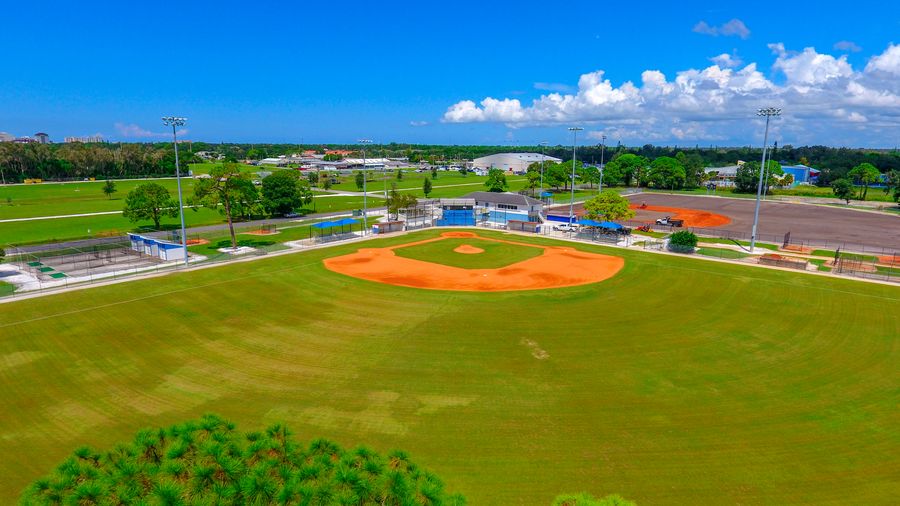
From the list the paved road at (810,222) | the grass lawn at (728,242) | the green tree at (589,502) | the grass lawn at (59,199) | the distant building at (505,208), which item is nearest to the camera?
the green tree at (589,502)

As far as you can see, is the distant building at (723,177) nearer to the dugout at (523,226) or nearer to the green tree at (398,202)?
the dugout at (523,226)

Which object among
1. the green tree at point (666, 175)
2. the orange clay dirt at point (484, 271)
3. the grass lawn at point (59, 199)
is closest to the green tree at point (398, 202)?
the orange clay dirt at point (484, 271)

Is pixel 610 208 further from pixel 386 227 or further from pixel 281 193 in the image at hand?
pixel 281 193

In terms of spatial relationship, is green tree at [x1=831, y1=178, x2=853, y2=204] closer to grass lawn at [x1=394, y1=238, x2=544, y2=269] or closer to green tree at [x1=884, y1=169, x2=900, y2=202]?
green tree at [x1=884, y1=169, x2=900, y2=202]

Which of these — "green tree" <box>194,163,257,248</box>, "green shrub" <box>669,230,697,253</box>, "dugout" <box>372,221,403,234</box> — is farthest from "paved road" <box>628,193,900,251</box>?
"green tree" <box>194,163,257,248</box>

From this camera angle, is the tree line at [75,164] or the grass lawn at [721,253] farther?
the tree line at [75,164]

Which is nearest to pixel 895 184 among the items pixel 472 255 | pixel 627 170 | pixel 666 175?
pixel 666 175
